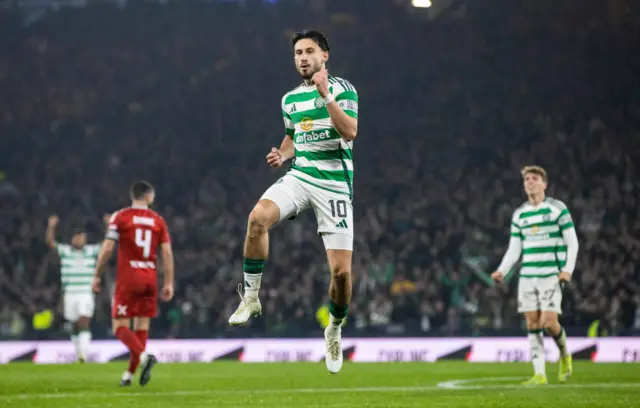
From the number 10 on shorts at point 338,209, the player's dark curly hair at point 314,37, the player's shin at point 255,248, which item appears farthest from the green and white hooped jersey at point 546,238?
the player's shin at point 255,248

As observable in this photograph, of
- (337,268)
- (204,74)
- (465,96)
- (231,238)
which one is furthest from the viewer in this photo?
(204,74)

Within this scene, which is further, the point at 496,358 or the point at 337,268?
the point at 496,358

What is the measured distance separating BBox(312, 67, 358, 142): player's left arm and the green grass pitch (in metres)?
2.56

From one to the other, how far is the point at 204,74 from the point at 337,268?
991 inches

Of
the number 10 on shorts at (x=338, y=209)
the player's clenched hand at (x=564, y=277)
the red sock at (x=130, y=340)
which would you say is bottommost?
the red sock at (x=130, y=340)

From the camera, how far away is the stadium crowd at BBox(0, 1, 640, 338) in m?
21.8

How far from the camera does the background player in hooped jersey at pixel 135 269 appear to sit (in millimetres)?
11750

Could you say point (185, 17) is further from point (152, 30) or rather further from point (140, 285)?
point (140, 285)

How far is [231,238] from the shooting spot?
25.2 metres

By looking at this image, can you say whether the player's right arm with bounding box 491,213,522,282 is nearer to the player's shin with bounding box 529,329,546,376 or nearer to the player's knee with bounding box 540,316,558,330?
the player's knee with bounding box 540,316,558,330

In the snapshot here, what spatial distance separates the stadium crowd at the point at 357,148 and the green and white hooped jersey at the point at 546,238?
280 inches

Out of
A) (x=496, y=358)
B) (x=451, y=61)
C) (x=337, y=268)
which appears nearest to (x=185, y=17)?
(x=451, y=61)

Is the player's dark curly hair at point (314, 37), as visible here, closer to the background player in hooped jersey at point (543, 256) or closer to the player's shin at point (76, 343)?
the background player in hooped jersey at point (543, 256)

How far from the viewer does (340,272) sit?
25.0 feet
